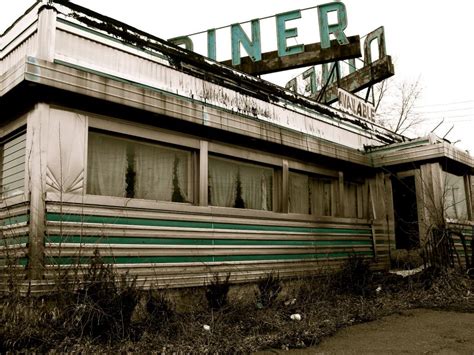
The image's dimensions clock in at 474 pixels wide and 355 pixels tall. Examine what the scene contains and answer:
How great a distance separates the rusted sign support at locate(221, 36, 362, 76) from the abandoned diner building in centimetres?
267

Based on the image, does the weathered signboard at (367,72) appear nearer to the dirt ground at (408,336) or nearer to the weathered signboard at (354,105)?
the weathered signboard at (354,105)

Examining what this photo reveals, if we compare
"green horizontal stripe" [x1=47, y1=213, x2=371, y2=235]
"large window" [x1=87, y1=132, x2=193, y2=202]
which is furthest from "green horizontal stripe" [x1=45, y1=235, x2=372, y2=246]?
"large window" [x1=87, y1=132, x2=193, y2=202]

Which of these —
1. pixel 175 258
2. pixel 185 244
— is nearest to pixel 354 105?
pixel 185 244

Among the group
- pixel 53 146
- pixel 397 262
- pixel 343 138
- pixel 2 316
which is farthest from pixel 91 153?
pixel 397 262

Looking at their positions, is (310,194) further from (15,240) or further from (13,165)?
(15,240)

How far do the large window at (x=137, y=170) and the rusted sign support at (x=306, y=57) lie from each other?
5.96 meters

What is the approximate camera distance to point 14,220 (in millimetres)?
4836

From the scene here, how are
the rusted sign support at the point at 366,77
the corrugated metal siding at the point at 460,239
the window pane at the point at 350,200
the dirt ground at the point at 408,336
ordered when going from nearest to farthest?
the dirt ground at the point at 408,336, the corrugated metal siding at the point at 460,239, the window pane at the point at 350,200, the rusted sign support at the point at 366,77

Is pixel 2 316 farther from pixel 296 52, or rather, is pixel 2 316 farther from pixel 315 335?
pixel 296 52

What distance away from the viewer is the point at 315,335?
15.1 ft

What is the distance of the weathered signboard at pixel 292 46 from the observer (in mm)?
10781

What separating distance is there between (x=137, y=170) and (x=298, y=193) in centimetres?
318

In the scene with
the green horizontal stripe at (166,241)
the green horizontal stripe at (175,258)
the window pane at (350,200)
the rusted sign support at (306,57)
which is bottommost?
the green horizontal stripe at (175,258)

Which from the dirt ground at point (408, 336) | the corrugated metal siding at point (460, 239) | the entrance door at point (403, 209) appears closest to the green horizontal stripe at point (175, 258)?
the dirt ground at point (408, 336)
